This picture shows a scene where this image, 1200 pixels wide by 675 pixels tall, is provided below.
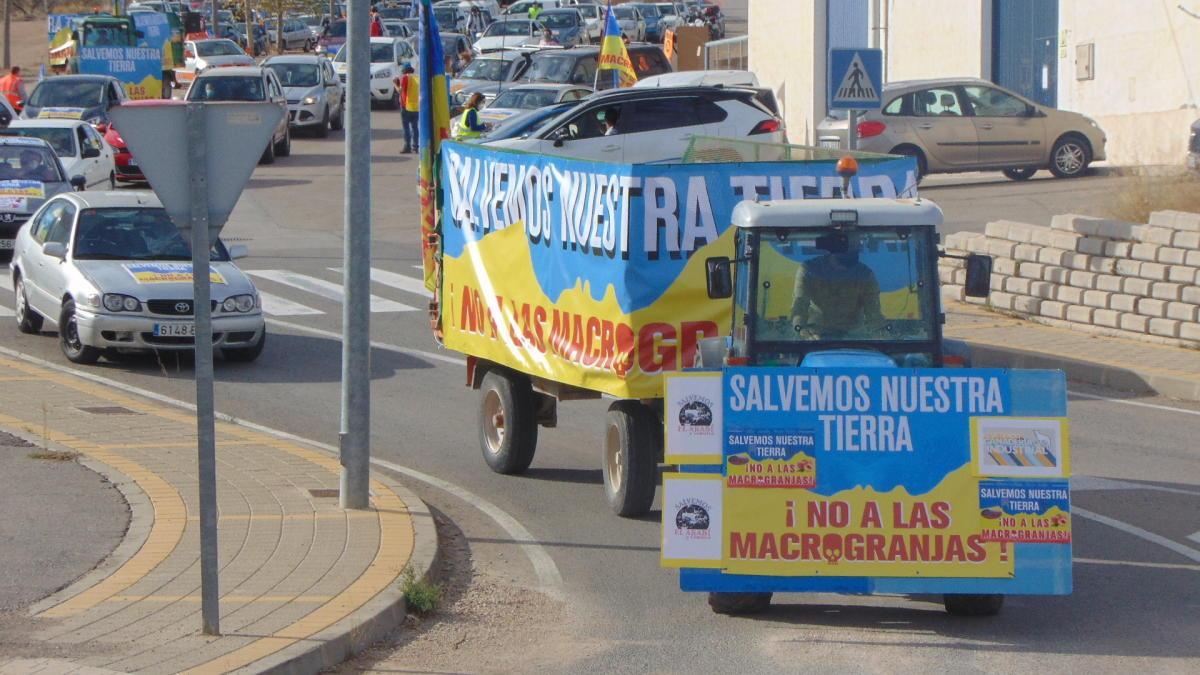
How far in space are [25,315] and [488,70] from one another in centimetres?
2515

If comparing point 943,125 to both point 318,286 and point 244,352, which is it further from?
point 244,352

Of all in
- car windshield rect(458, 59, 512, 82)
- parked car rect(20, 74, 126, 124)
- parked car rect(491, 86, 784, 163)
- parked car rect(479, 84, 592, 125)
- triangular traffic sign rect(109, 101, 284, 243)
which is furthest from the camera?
car windshield rect(458, 59, 512, 82)

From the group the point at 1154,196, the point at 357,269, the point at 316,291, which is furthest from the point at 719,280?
the point at 316,291

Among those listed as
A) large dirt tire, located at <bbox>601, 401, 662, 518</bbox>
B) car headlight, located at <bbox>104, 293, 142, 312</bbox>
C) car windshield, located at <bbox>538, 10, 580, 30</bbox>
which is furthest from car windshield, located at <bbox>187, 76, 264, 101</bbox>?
large dirt tire, located at <bbox>601, 401, 662, 518</bbox>

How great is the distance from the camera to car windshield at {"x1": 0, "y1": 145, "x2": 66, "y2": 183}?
77.5ft

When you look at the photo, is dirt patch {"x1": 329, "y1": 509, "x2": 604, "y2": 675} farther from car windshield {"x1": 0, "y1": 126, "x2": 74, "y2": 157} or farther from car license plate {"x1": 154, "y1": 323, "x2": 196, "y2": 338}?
car windshield {"x1": 0, "y1": 126, "x2": 74, "y2": 157}

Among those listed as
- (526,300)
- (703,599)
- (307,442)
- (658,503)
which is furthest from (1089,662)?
(307,442)

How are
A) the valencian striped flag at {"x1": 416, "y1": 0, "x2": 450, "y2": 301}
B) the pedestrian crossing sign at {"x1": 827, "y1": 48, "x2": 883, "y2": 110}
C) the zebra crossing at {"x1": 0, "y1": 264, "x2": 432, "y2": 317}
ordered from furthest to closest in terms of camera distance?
the zebra crossing at {"x1": 0, "y1": 264, "x2": 432, "y2": 317}, the pedestrian crossing sign at {"x1": 827, "y1": 48, "x2": 883, "y2": 110}, the valencian striped flag at {"x1": 416, "y1": 0, "x2": 450, "y2": 301}

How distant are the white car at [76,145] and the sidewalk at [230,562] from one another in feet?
49.5

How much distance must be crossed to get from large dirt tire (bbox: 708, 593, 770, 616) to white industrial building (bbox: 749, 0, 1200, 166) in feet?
64.1

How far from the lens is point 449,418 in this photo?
14180 mm

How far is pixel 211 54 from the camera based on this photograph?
51938 millimetres

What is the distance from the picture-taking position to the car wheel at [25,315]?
17594mm

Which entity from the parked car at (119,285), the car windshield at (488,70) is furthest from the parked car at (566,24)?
the parked car at (119,285)
